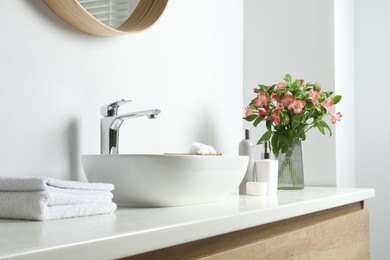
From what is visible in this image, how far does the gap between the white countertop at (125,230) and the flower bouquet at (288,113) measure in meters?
0.67

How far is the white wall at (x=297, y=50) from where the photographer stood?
7.25ft

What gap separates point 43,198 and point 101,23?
66 centimetres

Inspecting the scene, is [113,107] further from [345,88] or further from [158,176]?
[345,88]

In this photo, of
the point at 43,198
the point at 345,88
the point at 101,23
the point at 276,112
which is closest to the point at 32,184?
the point at 43,198

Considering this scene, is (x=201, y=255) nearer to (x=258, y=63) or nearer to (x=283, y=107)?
(x=283, y=107)

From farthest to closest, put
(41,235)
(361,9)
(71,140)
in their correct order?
1. (361,9)
2. (71,140)
3. (41,235)

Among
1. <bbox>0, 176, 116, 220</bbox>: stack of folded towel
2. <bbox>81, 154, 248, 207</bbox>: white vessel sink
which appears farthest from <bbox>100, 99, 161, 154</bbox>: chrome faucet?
<bbox>0, 176, 116, 220</bbox>: stack of folded towel

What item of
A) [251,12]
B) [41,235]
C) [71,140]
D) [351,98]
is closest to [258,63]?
[251,12]

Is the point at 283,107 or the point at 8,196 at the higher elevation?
the point at 283,107

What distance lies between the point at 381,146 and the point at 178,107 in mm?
1254

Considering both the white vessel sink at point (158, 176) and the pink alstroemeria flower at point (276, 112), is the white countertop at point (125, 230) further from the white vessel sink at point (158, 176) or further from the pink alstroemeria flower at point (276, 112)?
the pink alstroemeria flower at point (276, 112)

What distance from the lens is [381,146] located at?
2613 millimetres

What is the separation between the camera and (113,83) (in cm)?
154

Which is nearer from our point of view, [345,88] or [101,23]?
[101,23]
